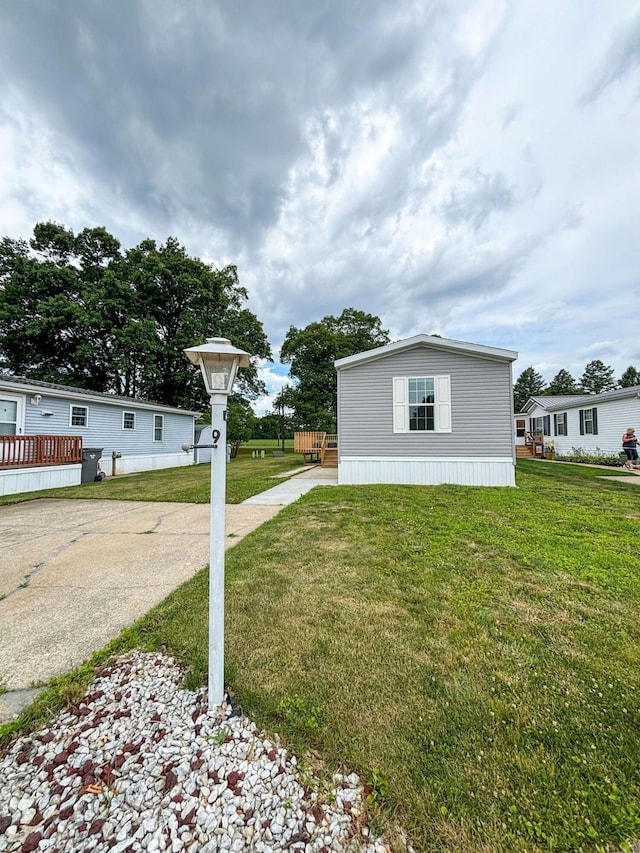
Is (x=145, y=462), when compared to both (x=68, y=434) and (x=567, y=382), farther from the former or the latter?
(x=567, y=382)

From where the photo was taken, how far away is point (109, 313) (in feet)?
61.2

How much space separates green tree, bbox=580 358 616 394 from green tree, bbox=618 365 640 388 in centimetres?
130

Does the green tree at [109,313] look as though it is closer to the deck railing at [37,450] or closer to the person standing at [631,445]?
the deck railing at [37,450]

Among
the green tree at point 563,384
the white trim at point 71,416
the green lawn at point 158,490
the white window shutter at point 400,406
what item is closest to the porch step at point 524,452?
the white window shutter at point 400,406

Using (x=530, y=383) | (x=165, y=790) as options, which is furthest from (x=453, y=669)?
(x=530, y=383)

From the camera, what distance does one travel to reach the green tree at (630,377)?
40.6 metres

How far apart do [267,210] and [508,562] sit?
43.3 feet

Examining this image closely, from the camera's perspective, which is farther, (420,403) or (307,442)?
(307,442)

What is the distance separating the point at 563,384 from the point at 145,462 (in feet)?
165

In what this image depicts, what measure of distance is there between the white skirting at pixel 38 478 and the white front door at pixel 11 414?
62.7 inches

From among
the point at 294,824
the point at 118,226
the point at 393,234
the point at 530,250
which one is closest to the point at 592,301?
the point at 530,250

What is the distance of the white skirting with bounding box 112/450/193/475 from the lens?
12.5 meters

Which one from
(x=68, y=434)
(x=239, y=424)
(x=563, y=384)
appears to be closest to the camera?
(x=68, y=434)

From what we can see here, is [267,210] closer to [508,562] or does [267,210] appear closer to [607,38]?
[607,38]
